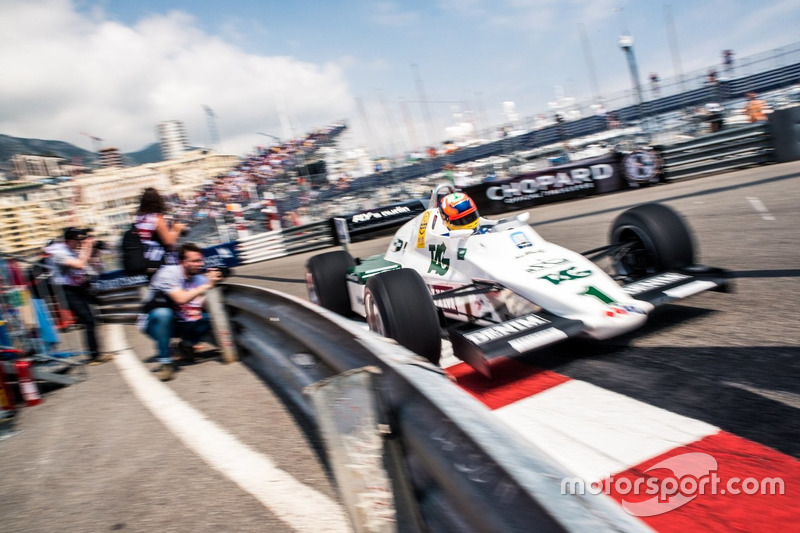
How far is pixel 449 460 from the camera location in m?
1.34

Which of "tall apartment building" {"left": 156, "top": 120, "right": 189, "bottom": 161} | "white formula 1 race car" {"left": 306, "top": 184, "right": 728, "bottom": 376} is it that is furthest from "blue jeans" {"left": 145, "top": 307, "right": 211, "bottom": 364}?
"tall apartment building" {"left": 156, "top": 120, "right": 189, "bottom": 161}

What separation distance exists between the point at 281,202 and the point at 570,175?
11.1 m

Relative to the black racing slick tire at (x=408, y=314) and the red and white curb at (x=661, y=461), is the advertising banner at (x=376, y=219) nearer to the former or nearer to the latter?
the black racing slick tire at (x=408, y=314)

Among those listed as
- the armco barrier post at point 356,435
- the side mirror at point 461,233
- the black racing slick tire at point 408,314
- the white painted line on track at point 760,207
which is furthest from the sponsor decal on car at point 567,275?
the white painted line on track at point 760,207

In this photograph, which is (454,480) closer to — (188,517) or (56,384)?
(188,517)

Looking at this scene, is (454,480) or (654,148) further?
(654,148)

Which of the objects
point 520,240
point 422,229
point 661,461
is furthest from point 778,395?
point 422,229

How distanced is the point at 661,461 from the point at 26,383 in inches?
183

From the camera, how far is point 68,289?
646 centimetres

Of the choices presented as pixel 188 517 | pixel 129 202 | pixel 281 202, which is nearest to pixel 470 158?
pixel 281 202

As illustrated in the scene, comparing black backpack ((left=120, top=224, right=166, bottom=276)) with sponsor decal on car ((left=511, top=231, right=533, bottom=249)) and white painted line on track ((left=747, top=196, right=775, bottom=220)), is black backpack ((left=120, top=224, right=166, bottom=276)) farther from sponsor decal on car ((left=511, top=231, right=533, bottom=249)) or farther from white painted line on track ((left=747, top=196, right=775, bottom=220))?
white painted line on track ((left=747, top=196, right=775, bottom=220))

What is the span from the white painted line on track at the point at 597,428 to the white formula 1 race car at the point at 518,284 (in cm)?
39

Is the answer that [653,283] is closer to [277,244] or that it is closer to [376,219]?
[376,219]

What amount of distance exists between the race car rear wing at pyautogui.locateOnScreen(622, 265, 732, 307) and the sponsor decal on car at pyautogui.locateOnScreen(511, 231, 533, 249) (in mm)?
797
